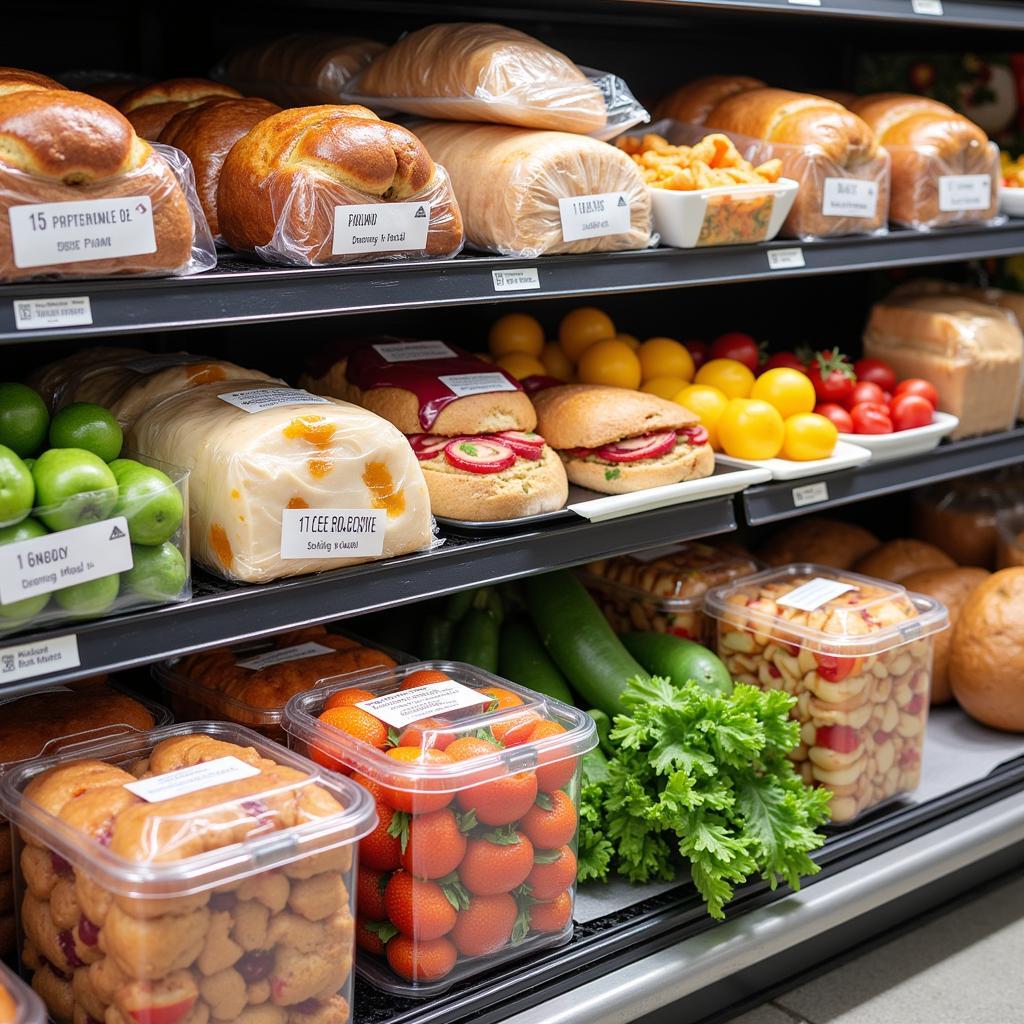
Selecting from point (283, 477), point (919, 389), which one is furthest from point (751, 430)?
point (283, 477)

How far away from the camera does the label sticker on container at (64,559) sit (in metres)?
1.60

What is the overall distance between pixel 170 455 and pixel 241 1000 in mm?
808

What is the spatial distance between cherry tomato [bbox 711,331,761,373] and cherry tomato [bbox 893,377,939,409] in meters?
0.33

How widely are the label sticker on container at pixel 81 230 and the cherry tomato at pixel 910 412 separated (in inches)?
69.1

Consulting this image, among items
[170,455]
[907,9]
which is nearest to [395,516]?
[170,455]

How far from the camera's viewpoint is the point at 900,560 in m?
3.25

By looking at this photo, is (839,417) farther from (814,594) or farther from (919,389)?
(814,594)

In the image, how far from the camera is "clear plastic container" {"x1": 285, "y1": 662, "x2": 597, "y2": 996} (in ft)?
5.95

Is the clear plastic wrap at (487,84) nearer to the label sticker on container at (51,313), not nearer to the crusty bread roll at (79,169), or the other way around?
the crusty bread roll at (79,169)

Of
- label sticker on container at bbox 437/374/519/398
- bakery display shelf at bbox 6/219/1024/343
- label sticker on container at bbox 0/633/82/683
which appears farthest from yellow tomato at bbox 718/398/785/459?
label sticker on container at bbox 0/633/82/683

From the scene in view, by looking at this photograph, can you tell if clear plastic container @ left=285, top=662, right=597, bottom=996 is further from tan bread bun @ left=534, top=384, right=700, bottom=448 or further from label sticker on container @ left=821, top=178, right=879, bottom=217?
label sticker on container @ left=821, top=178, right=879, bottom=217

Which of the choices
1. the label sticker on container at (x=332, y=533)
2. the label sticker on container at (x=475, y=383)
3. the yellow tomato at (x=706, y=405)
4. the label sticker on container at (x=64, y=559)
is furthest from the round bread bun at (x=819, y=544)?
the label sticker on container at (x=64, y=559)

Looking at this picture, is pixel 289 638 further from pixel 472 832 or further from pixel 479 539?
pixel 472 832

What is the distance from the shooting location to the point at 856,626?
2426mm
